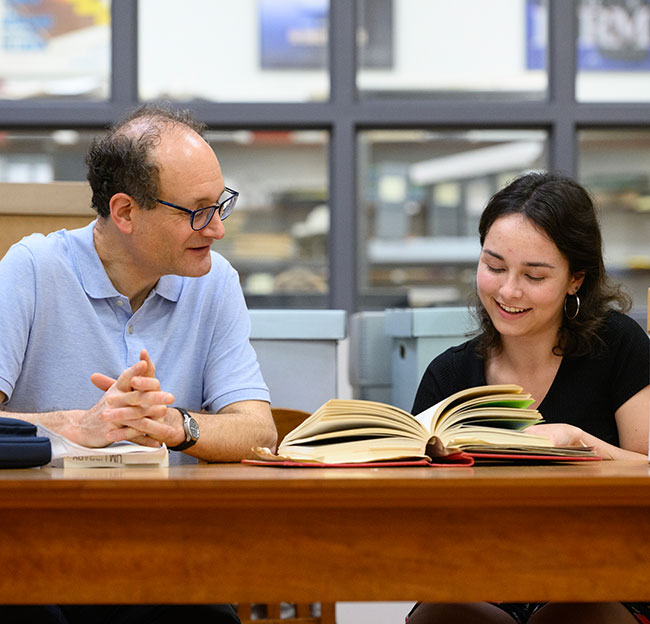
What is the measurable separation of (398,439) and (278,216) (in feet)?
7.33

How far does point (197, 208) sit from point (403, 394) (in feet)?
2.95

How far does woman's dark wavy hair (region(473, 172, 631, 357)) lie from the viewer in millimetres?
1757

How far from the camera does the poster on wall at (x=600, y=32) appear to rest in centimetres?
313

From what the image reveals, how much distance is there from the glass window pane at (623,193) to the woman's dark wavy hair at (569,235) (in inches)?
54.7

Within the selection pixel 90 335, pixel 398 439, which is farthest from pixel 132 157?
pixel 398 439

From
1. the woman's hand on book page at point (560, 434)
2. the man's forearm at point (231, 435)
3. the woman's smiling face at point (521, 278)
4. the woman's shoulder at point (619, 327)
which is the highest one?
the woman's smiling face at point (521, 278)

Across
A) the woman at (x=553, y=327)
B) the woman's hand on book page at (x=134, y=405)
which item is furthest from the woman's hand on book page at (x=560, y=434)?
the woman's hand on book page at (x=134, y=405)

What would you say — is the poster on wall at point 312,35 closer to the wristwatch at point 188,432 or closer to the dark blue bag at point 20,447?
the wristwatch at point 188,432

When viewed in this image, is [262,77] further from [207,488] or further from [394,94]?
[207,488]

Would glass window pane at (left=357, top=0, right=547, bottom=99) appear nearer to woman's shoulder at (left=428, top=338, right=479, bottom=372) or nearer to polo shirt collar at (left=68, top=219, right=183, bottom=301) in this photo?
woman's shoulder at (left=428, top=338, right=479, bottom=372)

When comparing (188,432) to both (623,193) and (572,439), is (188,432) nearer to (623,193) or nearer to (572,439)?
(572,439)

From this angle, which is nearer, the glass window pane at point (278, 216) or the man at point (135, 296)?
the man at point (135, 296)

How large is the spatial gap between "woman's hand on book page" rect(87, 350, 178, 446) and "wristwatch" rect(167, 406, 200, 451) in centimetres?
13

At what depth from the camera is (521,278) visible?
174 cm
